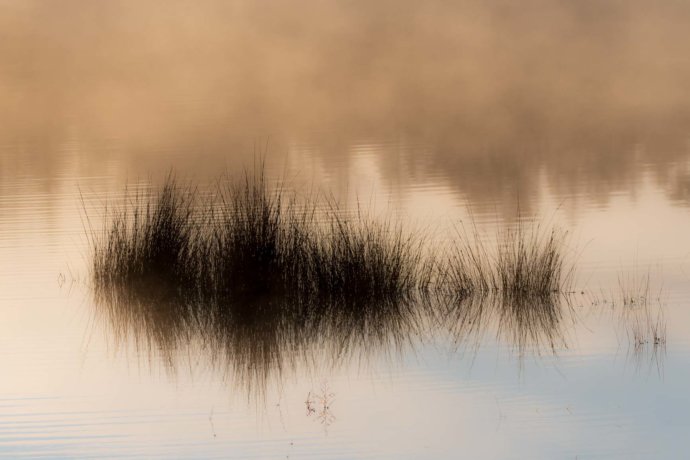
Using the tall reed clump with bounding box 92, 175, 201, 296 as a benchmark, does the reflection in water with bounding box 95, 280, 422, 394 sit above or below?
below

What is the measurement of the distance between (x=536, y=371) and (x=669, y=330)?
1154 mm

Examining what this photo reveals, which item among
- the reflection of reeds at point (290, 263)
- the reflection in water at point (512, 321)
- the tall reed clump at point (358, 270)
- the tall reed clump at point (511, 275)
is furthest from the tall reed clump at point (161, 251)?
the reflection in water at point (512, 321)

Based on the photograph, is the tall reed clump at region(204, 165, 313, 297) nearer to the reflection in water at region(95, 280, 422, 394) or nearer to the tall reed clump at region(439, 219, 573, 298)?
the reflection in water at region(95, 280, 422, 394)

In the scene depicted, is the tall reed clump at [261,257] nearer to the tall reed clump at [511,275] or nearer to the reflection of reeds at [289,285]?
the reflection of reeds at [289,285]

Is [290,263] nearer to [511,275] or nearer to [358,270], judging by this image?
[358,270]

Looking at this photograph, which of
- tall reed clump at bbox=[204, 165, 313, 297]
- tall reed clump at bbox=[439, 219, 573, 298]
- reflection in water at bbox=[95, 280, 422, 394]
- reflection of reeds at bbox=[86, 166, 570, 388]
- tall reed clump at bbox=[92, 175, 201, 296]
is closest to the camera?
reflection in water at bbox=[95, 280, 422, 394]

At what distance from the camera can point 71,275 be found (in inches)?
396

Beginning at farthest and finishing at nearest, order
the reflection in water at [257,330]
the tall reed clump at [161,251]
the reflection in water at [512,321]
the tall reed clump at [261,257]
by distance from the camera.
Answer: the tall reed clump at [161,251] → the tall reed clump at [261,257] → the reflection in water at [512,321] → the reflection in water at [257,330]

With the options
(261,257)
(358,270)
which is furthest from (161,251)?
(358,270)

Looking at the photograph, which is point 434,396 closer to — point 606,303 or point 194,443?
point 194,443

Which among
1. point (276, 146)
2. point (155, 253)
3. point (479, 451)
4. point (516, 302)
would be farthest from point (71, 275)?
point (276, 146)

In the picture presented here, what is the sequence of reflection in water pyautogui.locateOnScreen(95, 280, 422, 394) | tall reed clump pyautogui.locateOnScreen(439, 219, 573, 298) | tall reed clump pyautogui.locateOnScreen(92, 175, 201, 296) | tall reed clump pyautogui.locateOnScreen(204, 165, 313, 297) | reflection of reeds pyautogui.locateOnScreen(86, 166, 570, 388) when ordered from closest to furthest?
reflection in water pyautogui.locateOnScreen(95, 280, 422, 394), reflection of reeds pyautogui.locateOnScreen(86, 166, 570, 388), tall reed clump pyautogui.locateOnScreen(439, 219, 573, 298), tall reed clump pyautogui.locateOnScreen(204, 165, 313, 297), tall reed clump pyautogui.locateOnScreen(92, 175, 201, 296)

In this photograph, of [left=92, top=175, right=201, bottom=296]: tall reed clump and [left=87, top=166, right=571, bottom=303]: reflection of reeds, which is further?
[left=92, top=175, right=201, bottom=296]: tall reed clump

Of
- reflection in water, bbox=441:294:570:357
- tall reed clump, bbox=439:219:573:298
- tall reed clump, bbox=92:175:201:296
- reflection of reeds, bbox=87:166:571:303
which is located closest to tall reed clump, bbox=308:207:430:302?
reflection of reeds, bbox=87:166:571:303
